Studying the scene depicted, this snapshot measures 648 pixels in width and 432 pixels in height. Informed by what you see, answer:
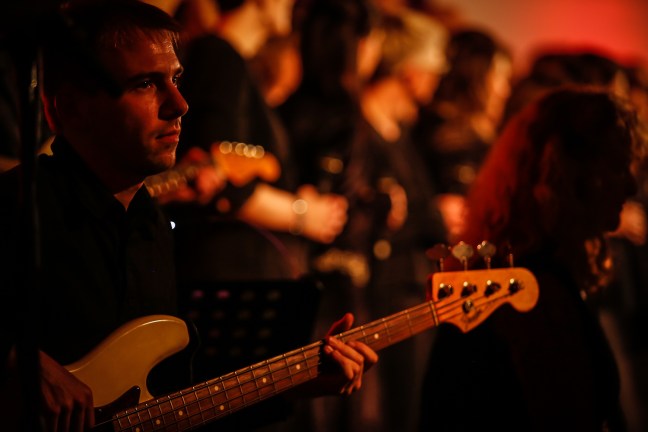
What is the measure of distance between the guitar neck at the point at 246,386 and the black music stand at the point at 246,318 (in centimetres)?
23

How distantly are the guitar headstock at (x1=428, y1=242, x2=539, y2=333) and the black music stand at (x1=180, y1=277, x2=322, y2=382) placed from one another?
0.34 meters

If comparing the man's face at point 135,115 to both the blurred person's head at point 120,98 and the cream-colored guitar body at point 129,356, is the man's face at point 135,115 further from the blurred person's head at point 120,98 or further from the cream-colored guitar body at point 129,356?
the cream-colored guitar body at point 129,356

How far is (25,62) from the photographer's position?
1566 millimetres

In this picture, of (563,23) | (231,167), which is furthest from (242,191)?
(563,23)

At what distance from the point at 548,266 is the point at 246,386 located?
3.24ft

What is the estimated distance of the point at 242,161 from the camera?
324cm

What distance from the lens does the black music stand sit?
2.22 meters

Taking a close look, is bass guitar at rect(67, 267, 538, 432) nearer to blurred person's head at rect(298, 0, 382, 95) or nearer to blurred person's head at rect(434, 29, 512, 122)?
blurred person's head at rect(298, 0, 382, 95)

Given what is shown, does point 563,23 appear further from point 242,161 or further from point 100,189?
point 100,189

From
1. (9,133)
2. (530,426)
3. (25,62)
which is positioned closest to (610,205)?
(530,426)

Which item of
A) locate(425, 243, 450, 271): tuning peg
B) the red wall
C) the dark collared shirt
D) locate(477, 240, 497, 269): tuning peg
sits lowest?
the dark collared shirt

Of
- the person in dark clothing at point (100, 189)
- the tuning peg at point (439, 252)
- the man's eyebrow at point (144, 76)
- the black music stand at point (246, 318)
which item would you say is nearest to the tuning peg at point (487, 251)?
the tuning peg at point (439, 252)

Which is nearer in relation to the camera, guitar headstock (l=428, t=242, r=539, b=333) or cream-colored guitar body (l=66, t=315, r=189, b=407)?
cream-colored guitar body (l=66, t=315, r=189, b=407)

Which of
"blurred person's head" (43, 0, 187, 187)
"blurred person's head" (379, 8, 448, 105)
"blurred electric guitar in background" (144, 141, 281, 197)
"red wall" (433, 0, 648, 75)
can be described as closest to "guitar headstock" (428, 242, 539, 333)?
"blurred person's head" (43, 0, 187, 187)
